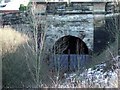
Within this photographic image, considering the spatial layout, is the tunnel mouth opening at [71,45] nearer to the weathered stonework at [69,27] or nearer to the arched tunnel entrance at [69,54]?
the arched tunnel entrance at [69,54]

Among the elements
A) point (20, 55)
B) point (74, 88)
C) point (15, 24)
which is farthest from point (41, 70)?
point (15, 24)

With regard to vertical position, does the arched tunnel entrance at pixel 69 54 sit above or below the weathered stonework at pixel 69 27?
below

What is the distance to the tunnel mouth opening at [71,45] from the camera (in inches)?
669

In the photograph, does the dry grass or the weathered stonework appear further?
the weathered stonework

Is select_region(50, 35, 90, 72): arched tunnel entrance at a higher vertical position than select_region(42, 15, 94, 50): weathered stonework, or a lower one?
lower

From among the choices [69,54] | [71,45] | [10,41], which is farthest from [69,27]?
[10,41]

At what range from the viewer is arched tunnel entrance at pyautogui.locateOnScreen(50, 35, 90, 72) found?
14.9 m

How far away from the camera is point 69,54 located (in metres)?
16.8

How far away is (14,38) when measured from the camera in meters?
12.2

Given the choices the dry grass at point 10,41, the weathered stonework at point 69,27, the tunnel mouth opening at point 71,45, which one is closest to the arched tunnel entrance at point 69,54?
the tunnel mouth opening at point 71,45

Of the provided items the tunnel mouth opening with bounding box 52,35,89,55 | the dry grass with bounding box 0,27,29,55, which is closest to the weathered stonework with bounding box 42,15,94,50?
the tunnel mouth opening with bounding box 52,35,89,55

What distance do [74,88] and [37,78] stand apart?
3359 mm

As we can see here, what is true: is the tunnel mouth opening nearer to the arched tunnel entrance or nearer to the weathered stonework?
the arched tunnel entrance

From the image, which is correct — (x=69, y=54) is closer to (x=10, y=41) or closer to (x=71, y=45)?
(x=71, y=45)
